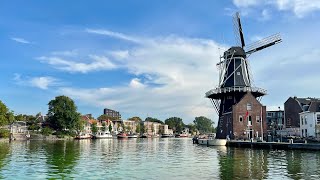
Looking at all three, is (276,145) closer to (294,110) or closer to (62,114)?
(294,110)

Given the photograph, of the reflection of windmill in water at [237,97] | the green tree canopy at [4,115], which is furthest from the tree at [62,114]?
the reflection of windmill in water at [237,97]

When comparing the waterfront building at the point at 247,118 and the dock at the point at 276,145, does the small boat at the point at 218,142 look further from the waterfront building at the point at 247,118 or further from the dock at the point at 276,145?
the waterfront building at the point at 247,118

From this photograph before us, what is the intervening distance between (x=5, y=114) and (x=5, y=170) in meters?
68.9

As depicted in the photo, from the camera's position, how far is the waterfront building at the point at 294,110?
8250 cm

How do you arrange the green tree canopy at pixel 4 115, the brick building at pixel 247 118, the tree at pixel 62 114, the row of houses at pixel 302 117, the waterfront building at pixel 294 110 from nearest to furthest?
the row of houses at pixel 302 117 → the brick building at pixel 247 118 → the waterfront building at pixel 294 110 → the green tree canopy at pixel 4 115 → the tree at pixel 62 114

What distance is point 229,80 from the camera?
8462 cm

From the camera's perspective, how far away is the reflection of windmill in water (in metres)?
79.9

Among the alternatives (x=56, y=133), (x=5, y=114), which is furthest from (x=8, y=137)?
(x=56, y=133)

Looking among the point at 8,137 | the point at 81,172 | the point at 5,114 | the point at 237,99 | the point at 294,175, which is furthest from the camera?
the point at 8,137

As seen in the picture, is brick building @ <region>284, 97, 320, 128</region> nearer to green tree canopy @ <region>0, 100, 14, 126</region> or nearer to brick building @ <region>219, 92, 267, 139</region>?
brick building @ <region>219, 92, 267, 139</region>

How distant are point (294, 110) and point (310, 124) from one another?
1530cm

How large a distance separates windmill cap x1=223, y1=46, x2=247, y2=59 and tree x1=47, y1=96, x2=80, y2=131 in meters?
75.8

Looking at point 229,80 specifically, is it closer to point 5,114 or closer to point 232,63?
point 232,63

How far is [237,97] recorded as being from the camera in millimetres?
83500
